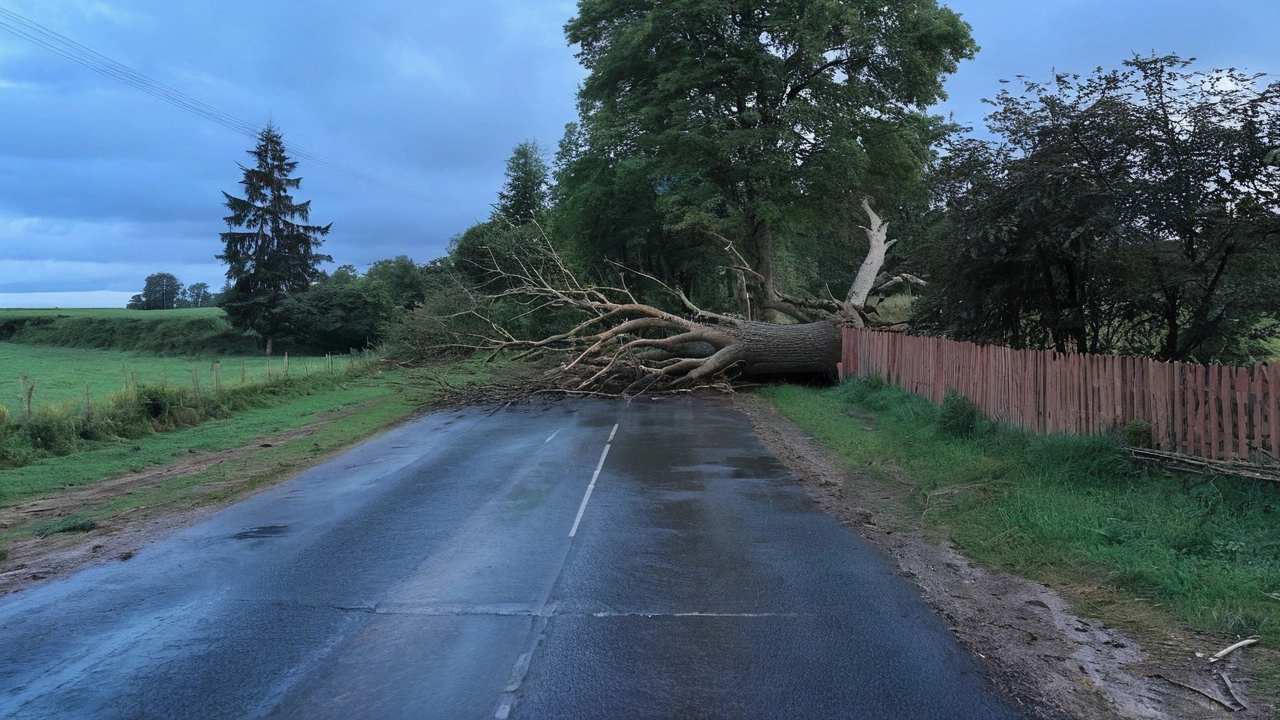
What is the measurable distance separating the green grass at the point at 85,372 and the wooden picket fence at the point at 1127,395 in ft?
58.5

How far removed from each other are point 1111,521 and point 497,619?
5.71 meters

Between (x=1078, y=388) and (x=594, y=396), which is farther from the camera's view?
(x=594, y=396)

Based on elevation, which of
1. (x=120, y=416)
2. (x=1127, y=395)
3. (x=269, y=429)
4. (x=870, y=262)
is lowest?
(x=269, y=429)

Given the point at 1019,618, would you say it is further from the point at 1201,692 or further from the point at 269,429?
the point at 269,429

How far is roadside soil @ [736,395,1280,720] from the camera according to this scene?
4.42 m

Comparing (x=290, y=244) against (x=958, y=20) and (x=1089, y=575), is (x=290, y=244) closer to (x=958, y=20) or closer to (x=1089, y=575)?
(x=958, y=20)

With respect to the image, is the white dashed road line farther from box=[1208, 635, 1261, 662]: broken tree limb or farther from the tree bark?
the tree bark

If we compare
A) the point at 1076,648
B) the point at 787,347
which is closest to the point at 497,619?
the point at 1076,648

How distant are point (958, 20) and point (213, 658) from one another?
3078cm

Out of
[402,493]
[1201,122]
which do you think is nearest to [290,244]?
[402,493]

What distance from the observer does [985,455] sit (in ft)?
37.0

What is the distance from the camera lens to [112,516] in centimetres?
1005

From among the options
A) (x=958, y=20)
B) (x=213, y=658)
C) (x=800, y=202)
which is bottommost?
(x=213, y=658)

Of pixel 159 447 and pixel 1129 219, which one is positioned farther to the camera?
pixel 159 447
